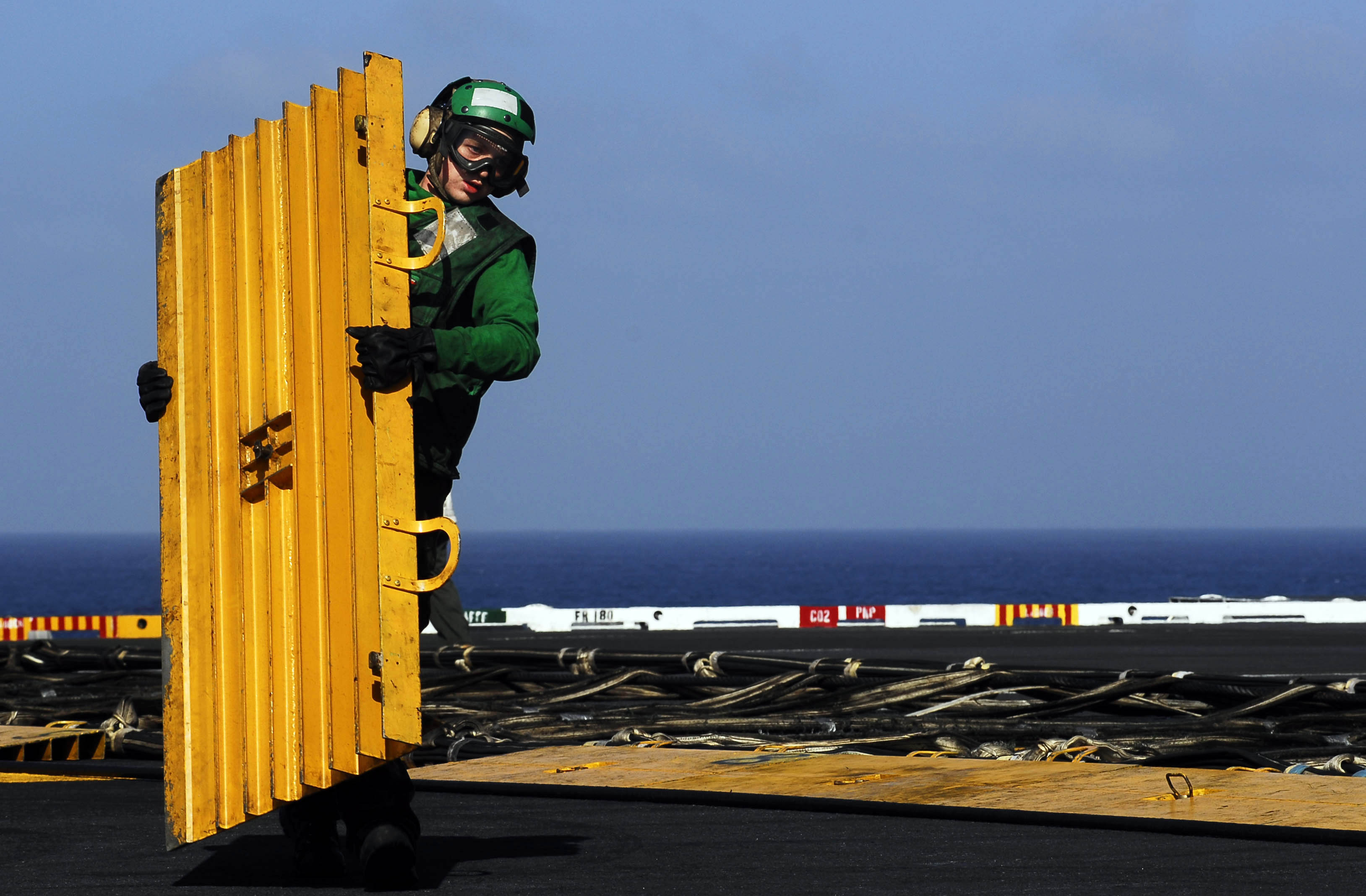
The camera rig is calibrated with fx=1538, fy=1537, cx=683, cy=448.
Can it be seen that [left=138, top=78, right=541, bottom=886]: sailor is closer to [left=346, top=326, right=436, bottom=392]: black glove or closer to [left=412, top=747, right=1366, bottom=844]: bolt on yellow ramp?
[left=346, top=326, right=436, bottom=392]: black glove

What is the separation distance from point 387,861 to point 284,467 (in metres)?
1.18

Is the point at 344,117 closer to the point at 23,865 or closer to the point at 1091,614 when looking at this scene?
the point at 23,865

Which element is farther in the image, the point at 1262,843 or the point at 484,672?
the point at 484,672

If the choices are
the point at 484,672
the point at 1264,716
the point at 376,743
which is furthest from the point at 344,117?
the point at 484,672

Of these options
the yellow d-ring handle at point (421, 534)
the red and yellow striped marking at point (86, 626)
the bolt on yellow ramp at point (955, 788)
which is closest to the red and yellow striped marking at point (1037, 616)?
the red and yellow striped marking at point (86, 626)

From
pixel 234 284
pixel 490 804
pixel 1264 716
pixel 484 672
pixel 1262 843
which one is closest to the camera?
pixel 234 284

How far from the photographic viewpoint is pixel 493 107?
4750mm

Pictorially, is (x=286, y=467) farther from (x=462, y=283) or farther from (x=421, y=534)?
(x=462, y=283)

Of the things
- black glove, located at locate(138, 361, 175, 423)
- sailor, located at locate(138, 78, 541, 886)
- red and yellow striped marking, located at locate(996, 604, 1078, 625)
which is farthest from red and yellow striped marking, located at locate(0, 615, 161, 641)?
sailor, located at locate(138, 78, 541, 886)

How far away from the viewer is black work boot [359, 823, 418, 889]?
4.37m

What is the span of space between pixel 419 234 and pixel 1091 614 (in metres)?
26.3

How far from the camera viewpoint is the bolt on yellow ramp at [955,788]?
17.8 ft

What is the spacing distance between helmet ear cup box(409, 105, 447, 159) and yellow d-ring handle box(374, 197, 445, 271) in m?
0.55

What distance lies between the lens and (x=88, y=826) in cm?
564
